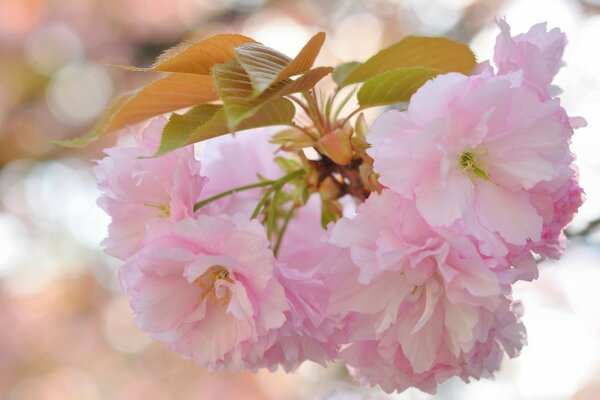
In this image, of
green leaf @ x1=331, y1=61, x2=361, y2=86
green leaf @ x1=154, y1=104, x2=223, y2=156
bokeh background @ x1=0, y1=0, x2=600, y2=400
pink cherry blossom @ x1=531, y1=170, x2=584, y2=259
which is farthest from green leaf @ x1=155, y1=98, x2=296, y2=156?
bokeh background @ x1=0, y1=0, x2=600, y2=400

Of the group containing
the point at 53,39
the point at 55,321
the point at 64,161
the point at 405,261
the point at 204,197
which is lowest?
the point at 55,321

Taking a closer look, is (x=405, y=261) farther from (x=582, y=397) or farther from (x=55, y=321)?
(x=55, y=321)

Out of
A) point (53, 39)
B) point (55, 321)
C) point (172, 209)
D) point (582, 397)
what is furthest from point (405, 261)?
point (55, 321)

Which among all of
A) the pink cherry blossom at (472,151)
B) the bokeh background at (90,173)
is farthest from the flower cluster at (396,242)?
the bokeh background at (90,173)

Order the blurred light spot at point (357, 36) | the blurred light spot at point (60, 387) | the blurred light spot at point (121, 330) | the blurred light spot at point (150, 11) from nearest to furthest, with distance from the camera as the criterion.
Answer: the blurred light spot at point (150, 11)
the blurred light spot at point (357, 36)
the blurred light spot at point (60, 387)
the blurred light spot at point (121, 330)

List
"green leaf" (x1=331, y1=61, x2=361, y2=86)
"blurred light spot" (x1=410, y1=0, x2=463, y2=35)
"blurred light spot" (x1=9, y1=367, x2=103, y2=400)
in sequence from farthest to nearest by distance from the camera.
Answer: "blurred light spot" (x1=9, y1=367, x2=103, y2=400) → "blurred light spot" (x1=410, y1=0, x2=463, y2=35) → "green leaf" (x1=331, y1=61, x2=361, y2=86)

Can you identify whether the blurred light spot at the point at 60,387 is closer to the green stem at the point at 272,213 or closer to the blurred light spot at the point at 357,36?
the blurred light spot at the point at 357,36

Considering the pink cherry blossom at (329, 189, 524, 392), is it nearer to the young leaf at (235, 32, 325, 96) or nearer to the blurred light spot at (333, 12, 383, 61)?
the young leaf at (235, 32, 325, 96)
